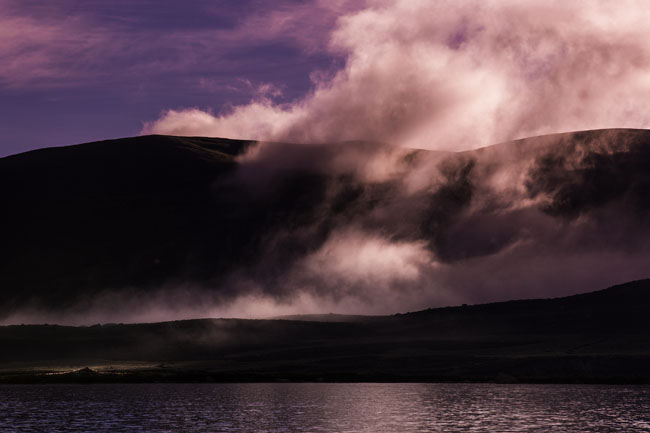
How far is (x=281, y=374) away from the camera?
193 metres

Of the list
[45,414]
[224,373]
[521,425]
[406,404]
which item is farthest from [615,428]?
[224,373]

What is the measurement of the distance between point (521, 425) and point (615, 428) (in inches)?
Result: 350

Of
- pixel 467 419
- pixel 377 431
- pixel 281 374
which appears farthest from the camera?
pixel 281 374

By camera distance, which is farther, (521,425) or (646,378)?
(646,378)

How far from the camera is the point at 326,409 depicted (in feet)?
355

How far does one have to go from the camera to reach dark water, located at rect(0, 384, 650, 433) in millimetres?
86562

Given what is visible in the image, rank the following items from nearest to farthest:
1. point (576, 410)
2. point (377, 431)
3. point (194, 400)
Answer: point (377, 431) < point (576, 410) < point (194, 400)

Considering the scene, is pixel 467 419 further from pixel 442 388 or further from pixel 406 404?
pixel 442 388

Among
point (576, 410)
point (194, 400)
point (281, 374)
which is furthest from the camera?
point (281, 374)

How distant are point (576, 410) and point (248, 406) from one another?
40.9 m

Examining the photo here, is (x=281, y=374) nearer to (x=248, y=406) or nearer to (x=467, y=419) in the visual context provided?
(x=248, y=406)

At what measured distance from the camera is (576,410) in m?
108

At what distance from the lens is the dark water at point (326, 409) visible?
284 feet

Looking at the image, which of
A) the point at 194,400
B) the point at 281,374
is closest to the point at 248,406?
the point at 194,400
